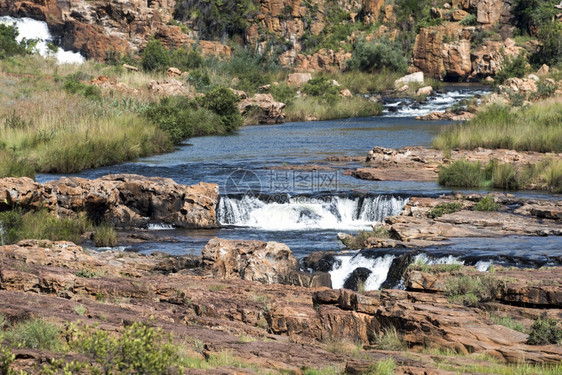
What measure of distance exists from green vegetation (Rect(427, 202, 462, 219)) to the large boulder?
469 centimetres

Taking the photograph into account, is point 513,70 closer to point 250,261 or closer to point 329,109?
point 329,109

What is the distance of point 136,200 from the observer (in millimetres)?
17078

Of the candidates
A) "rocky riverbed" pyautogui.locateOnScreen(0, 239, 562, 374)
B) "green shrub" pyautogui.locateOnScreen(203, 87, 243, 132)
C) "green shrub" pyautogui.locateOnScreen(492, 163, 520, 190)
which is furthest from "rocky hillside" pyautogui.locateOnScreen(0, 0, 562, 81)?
"rocky riverbed" pyautogui.locateOnScreen(0, 239, 562, 374)

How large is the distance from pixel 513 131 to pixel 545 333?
18.1 meters

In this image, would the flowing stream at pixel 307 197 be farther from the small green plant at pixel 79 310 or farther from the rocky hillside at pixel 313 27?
the rocky hillside at pixel 313 27

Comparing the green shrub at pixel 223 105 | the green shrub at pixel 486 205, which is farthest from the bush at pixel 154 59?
the green shrub at pixel 486 205

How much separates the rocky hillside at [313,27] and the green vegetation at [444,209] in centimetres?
4448

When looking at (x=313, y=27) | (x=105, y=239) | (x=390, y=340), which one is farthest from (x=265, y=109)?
(x=390, y=340)

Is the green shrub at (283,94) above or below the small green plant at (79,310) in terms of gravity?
below

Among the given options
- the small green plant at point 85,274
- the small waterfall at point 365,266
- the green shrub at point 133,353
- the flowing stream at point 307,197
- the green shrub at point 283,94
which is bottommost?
the green shrub at point 283,94

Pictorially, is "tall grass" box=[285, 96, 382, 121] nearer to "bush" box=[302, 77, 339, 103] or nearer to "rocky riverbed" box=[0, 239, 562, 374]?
"bush" box=[302, 77, 339, 103]

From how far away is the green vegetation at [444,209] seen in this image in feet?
49.6

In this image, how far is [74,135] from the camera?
23734 millimetres

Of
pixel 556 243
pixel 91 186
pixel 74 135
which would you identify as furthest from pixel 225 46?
pixel 556 243
